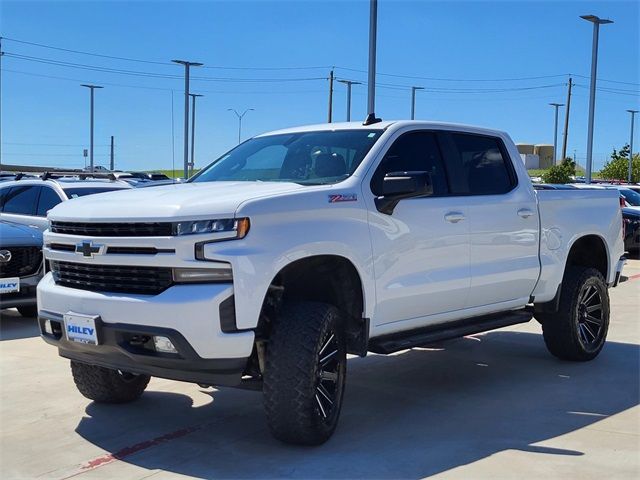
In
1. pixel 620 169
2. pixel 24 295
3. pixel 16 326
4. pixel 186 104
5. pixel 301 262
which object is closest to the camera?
pixel 301 262

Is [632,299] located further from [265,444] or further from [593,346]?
[265,444]

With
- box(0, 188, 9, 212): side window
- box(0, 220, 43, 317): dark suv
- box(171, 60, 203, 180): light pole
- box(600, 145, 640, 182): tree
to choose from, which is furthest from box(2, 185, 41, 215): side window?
box(600, 145, 640, 182): tree

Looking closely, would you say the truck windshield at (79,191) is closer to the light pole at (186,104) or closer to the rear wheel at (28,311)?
the rear wheel at (28,311)

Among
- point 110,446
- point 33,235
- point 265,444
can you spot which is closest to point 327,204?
point 265,444

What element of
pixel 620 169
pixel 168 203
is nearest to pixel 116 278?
pixel 168 203

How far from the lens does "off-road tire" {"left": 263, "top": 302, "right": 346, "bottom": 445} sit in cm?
461

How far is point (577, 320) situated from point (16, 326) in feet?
19.9

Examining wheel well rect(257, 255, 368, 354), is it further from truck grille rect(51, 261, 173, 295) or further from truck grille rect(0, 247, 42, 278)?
truck grille rect(0, 247, 42, 278)

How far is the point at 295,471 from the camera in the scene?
14.8ft

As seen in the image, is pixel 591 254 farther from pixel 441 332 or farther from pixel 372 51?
pixel 372 51

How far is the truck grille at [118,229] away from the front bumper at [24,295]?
164 inches

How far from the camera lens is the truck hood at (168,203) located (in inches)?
176

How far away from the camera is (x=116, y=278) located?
4.64m

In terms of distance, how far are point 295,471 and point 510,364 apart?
3524mm
